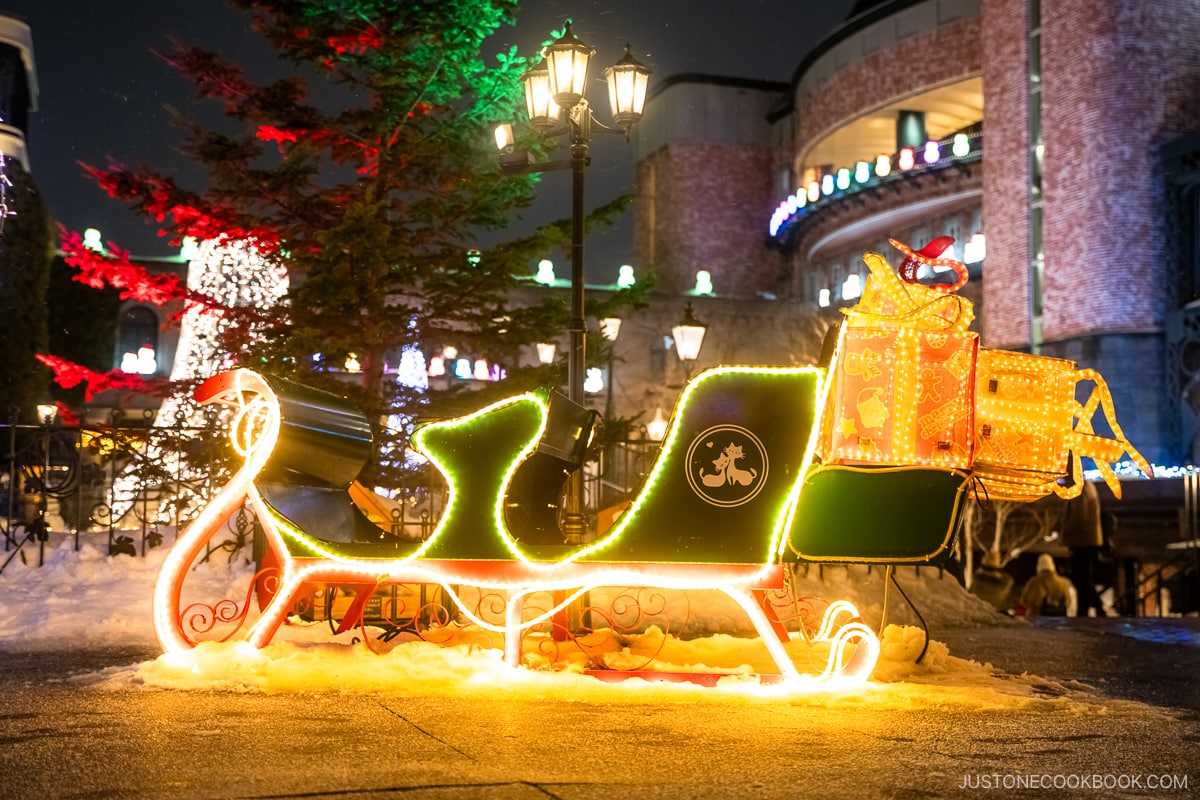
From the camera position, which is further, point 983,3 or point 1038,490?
point 983,3

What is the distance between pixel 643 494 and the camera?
282 inches

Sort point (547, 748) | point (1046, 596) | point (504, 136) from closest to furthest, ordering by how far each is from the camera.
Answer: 1. point (547, 748)
2. point (504, 136)
3. point (1046, 596)

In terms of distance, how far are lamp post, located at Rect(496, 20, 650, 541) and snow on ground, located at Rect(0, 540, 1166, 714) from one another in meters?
1.65

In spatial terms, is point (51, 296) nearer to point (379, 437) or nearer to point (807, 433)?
point (379, 437)

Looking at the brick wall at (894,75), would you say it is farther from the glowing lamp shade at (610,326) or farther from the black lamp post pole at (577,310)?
the black lamp post pole at (577,310)

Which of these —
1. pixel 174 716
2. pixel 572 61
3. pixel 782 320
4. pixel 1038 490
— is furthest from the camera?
pixel 782 320

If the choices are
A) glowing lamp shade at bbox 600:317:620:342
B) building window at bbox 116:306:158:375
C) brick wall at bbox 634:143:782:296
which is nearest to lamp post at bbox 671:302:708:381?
glowing lamp shade at bbox 600:317:620:342

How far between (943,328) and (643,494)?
1.95 m

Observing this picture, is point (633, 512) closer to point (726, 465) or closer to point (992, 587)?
point (726, 465)

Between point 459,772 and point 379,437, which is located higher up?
point 379,437

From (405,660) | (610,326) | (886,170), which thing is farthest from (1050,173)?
(405,660)

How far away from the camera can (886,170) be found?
46.3 meters

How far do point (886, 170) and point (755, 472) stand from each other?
136 feet

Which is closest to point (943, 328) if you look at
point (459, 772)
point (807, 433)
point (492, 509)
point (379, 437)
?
point (807, 433)
